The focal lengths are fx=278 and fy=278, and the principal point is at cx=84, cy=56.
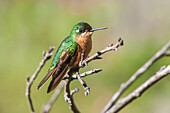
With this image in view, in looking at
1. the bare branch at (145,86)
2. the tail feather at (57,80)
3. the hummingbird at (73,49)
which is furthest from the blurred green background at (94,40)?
the bare branch at (145,86)

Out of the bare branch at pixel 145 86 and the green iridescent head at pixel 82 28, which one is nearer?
the bare branch at pixel 145 86

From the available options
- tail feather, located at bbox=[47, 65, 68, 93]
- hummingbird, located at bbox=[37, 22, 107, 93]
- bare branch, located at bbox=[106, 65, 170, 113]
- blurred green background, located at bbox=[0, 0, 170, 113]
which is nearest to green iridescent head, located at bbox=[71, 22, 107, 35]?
hummingbird, located at bbox=[37, 22, 107, 93]

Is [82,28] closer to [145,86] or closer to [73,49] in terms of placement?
[73,49]

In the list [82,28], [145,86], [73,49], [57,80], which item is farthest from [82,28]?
[145,86]

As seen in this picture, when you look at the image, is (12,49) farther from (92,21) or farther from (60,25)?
(92,21)

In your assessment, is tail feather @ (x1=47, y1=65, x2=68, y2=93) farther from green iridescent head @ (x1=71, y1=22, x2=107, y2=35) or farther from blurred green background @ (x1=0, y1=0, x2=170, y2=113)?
blurred green background @ (x1=0, y1=0, x2=170, y2=113)

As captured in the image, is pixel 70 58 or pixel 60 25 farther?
A: pixel 60 25

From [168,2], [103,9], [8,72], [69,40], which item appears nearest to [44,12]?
[103,9]

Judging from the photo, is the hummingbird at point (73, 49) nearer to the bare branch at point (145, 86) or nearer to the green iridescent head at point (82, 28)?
the green iridescent head at point (82, 28)
